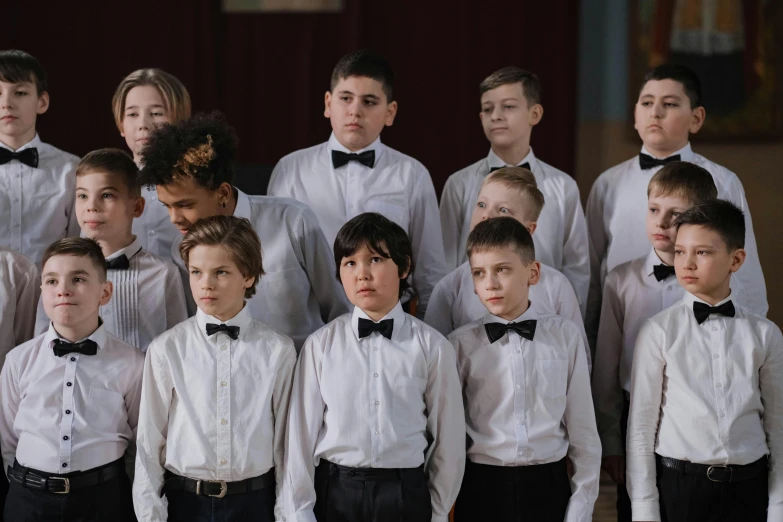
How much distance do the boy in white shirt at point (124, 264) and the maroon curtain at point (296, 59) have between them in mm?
2827

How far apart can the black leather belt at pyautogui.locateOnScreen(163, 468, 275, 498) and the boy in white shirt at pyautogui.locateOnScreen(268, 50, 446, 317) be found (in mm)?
1040

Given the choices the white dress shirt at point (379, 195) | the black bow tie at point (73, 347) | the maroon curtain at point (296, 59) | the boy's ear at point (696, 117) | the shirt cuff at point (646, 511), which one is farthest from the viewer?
the maroon curtain at point (296, 59)

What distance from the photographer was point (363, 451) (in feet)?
8.55

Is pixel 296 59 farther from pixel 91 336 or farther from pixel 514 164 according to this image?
pixel 91 336

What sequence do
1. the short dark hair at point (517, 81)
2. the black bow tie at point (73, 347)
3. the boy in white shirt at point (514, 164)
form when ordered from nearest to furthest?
the black bow tie at point (73, 347)
the boy in white shirt at point (514, 164)
the short dark hair at point (517, 81)

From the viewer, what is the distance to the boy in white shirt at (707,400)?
278cm

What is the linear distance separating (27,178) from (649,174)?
2.26m

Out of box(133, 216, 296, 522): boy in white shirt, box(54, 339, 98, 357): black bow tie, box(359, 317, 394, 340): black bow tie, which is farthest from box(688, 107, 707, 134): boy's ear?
box(54, 339, 98, 357): black bow tie

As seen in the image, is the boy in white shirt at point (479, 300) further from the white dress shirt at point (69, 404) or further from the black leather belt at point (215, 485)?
the white dress shirt at point (69, 404)

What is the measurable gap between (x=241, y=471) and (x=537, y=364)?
0.87m

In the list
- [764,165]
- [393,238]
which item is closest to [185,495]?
[393,238]

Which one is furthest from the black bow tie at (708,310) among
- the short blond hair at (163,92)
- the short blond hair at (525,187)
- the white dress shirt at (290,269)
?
the short blond hair at (163,92)

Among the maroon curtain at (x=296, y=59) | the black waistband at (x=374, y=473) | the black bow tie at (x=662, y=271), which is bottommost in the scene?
the black waistband at (x=374, y=473)

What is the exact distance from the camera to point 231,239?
2686mm
